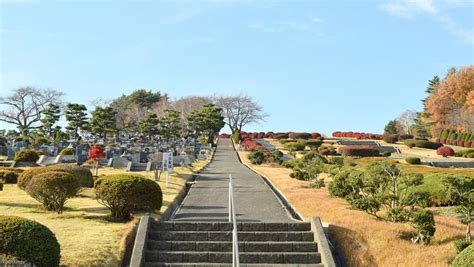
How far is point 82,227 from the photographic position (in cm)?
1126

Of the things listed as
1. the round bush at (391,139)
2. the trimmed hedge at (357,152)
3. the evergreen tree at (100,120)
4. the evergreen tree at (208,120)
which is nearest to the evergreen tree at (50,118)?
the evergreen tree at (100,120)

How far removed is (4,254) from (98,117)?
5234 cm

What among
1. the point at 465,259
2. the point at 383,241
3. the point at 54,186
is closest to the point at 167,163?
the point at 54,186

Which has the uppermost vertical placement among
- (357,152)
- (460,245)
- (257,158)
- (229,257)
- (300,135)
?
(300,135)

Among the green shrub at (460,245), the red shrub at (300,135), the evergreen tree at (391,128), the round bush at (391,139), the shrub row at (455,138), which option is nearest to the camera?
the green shrub at (460,245)

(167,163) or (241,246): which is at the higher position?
(167,163)

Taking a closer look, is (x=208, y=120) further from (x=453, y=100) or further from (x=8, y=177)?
(x=8, y=177)

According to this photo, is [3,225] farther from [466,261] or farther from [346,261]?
[466,261]

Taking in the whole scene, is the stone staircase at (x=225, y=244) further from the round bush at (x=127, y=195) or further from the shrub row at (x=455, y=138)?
the shrub row at (x=455, y=138)

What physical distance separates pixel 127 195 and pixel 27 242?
14.2 ft

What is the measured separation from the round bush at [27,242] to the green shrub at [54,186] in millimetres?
5016

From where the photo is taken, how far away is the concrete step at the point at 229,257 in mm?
9750

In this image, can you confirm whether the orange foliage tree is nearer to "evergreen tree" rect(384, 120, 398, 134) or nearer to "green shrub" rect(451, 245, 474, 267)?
"evergreen tree" rect(384, 120, 398, 134)

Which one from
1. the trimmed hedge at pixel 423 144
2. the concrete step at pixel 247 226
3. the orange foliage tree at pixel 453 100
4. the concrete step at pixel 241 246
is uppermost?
the orange foliage tree at pixel 453 100
